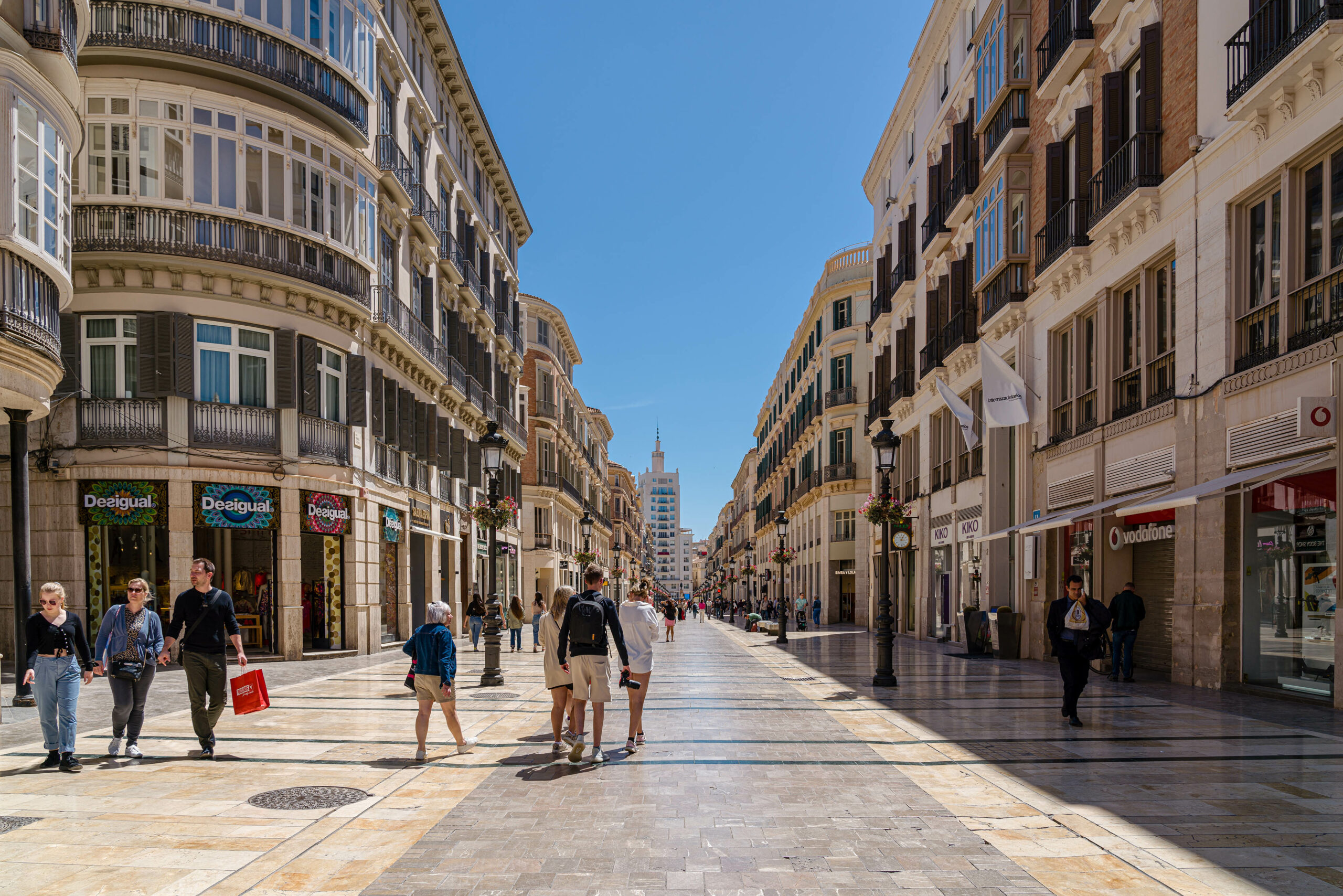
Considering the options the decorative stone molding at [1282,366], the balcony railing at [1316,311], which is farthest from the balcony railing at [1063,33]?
the balcony railing at [1316,311]

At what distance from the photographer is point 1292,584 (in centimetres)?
1259

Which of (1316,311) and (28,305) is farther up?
(28,305)

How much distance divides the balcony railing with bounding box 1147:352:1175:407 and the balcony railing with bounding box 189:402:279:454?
55.4 feet

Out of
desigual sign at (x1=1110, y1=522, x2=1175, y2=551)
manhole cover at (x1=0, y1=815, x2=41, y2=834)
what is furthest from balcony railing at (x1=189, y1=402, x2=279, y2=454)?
desigual sign at (x1=1110, y1=522, x2=1175, y2=551)

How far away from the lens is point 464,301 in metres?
34.9

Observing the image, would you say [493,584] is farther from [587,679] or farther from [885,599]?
[587,679]

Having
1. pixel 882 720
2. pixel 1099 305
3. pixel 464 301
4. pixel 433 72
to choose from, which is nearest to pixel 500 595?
pixel 464 301

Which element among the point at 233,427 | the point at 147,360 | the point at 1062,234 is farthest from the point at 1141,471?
the point at 147,360

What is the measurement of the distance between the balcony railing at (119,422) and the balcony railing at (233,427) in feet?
2.31

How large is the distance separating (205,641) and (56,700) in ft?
4.11

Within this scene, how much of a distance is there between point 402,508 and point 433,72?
14481 mm

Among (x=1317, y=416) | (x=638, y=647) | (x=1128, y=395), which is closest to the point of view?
(x=638, y=647)

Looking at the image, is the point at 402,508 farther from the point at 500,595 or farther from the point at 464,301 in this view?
the point at 500,595

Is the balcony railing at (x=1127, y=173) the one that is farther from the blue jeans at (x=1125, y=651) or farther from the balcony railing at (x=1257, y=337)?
the blue jeans at (x=1125, y=651)
